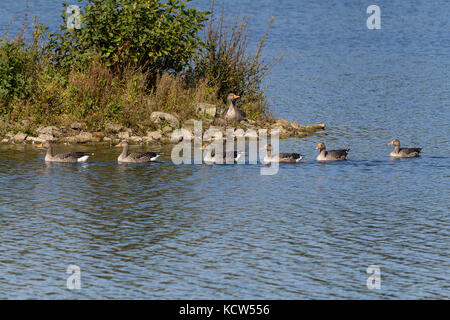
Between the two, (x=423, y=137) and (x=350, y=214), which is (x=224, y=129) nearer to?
(x=423, y=137)

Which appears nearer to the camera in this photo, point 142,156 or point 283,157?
point 283,157

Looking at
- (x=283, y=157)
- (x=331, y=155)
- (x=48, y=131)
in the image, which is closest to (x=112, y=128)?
(x=48, y=131)

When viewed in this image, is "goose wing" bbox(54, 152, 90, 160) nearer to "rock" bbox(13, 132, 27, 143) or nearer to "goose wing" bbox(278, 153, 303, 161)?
"rock" bbox(13, 132, 27, 143)

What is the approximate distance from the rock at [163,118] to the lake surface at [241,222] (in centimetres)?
210

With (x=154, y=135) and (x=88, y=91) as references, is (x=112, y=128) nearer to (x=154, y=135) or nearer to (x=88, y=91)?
(x=154, y=135)

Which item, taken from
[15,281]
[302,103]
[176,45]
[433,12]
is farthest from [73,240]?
[433,12]

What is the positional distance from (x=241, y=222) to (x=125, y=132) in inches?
466

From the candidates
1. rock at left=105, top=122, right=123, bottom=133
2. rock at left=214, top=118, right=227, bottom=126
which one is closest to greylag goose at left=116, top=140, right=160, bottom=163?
rock at left=105, top=122, right=123, bottom=133

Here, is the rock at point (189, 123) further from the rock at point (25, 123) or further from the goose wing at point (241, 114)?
the rock at point (25, 123)

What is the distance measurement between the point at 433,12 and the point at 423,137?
4077cm

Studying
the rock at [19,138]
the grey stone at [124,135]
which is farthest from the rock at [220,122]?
the rock at [19,138]

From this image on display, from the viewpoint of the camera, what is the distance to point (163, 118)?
2895 centimetres

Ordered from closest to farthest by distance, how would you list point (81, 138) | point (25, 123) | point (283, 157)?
point (283, 157)
point (81, 138)
point (25, 123)

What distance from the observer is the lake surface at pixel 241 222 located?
43.8 feet
